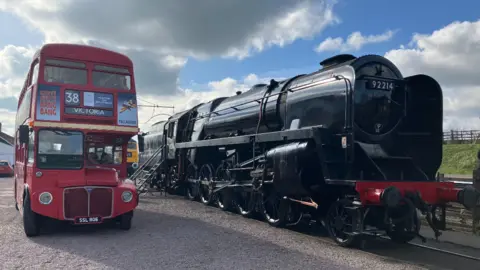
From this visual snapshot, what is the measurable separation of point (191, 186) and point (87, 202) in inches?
271

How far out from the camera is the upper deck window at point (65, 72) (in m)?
9.36

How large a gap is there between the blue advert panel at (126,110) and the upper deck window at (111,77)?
249mm

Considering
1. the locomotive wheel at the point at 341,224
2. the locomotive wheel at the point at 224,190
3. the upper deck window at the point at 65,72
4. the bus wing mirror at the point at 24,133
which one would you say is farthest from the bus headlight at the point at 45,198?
the locomotive wheel at the point at 341,224

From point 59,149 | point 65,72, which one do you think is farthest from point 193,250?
point 65,72

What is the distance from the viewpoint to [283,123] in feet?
32.2

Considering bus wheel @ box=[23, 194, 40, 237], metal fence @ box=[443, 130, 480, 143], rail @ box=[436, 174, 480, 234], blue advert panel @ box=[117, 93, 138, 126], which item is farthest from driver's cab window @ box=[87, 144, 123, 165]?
metal fence @ box=[443, 130, 480, 143]

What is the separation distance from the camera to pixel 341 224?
26.0 ft

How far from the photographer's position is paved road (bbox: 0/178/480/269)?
6.54 metres

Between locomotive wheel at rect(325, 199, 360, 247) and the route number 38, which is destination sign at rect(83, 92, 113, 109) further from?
locomotive wheel at rect(325, 199, 360, 247)

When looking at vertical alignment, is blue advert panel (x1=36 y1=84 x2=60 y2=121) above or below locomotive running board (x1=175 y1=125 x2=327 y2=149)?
above

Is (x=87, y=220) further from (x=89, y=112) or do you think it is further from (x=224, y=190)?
(x=224, y=190)

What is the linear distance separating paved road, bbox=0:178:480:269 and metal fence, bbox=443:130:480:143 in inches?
1115

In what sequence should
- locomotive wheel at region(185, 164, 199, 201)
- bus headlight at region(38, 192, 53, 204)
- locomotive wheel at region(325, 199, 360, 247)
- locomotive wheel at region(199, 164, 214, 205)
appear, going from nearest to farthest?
1. locomotive wheel at region(325, 199, 360, 247)
2. bus headlight at region(38, 192, 53, 204)
3. locomotive wheel at region(199, 164, 214, 205)
4. locomotive wheel at region(185, 164, 199, 201)

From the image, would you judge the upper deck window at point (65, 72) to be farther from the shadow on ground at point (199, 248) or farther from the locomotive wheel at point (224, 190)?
the locomotive wheel at point (224, 190)
